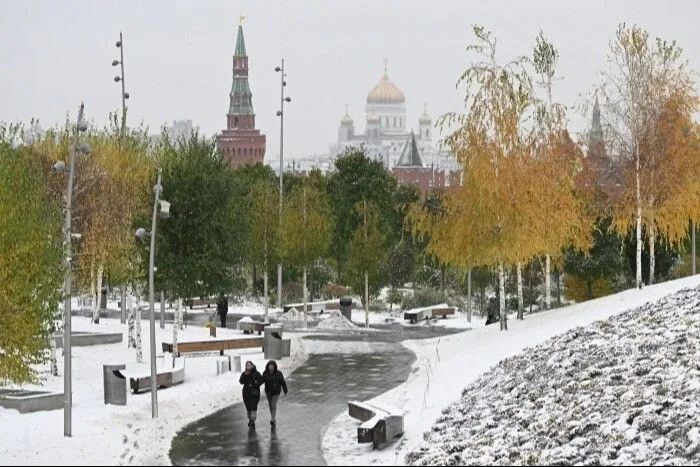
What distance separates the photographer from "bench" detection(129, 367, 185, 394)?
33688mm

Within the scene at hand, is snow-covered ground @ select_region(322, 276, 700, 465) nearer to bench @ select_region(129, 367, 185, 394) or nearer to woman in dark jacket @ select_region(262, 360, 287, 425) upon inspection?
woman in dark jacket @ select_region(262, 360, 287, 425)

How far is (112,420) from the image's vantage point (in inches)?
1154

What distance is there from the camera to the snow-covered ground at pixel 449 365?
25.7 m

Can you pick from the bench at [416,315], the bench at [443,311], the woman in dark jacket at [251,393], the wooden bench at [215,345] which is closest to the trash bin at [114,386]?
the woman in dark jacket at [251,393]

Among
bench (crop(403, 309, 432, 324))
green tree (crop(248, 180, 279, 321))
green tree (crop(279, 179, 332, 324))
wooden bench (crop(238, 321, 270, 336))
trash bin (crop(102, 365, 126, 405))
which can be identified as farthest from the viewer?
bench (crop(403, 309, 432, 324))

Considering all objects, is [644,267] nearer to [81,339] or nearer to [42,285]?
[81,339]

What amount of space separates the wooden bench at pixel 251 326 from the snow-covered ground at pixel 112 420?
10056 mm

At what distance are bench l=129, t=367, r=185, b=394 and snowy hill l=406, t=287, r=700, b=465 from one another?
850 cm

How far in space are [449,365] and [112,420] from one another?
1144cm

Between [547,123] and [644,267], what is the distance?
21681 mm

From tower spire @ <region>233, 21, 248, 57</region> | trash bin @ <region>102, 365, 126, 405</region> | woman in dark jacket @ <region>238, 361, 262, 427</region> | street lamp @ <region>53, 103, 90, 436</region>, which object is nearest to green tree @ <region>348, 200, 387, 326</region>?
trash bin @ <region>102, 365, 126, 405</region>

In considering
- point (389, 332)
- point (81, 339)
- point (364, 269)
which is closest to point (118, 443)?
point (81, 339)

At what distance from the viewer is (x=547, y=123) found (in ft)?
149

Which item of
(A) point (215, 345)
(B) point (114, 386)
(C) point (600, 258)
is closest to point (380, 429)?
(B) point (114, 386)
